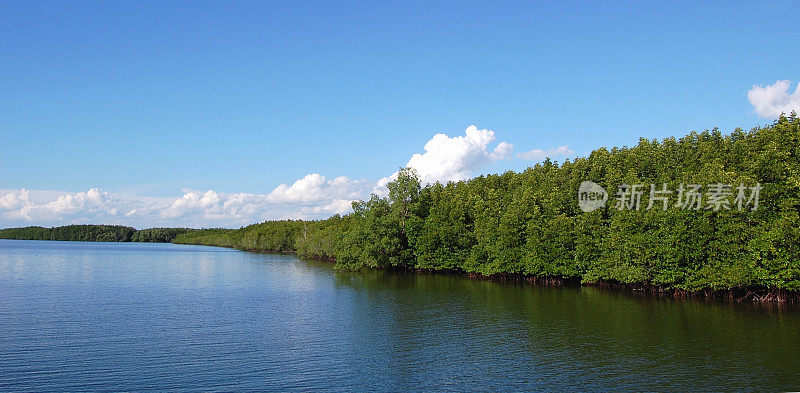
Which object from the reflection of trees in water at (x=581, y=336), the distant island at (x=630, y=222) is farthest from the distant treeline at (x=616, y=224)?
the reflection of trees in water at (x=581, y=336)

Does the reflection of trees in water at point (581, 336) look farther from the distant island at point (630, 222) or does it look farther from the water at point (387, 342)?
the distant island at point (630, 222)

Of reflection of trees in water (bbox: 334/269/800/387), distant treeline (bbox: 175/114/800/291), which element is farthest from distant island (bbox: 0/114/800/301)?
reflection of trees in water (bbox: 334/269/800/387)

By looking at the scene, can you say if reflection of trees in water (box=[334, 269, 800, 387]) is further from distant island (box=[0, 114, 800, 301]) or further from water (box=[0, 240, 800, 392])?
distant island (box=[0, 114, 800, 301])

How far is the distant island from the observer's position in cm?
4938

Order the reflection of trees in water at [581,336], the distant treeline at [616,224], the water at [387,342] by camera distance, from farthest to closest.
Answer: the distant treeline at [616,224] < the reflection of trees in water at [581,336] < the water at [387,342]

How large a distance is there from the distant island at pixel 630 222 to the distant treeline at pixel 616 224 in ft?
0.53

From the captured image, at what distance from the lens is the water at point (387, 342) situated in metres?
25.0

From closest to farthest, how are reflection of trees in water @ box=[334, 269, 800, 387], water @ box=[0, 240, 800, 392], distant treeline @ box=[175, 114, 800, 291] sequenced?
1. water @ box=[0, 240, 800, 392]
2. reflection of trees in water @ box=[334, 269, 800, 387]
3. distant treeline @ box=[175, 114, 800, 291]

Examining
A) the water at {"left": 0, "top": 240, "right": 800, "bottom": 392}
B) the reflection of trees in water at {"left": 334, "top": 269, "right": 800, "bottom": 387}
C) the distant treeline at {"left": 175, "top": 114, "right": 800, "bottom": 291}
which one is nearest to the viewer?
the water at {"left": 0, "top": 240, "right": 800, "bottom": 392}

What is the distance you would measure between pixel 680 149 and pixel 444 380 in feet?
193

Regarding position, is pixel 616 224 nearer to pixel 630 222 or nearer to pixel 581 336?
Answer: pixel 630 222

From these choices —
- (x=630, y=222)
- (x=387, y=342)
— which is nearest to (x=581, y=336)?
(x=387, y=342)

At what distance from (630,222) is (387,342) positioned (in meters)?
38.4

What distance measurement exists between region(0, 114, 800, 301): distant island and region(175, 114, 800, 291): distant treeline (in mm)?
161
